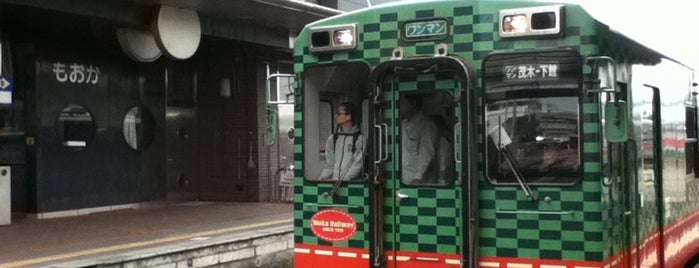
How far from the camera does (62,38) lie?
13.4 m

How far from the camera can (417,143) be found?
514cm

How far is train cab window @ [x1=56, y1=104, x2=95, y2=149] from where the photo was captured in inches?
530

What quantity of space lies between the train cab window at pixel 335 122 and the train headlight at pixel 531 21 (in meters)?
0.98

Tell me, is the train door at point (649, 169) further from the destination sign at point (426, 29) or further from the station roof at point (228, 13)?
the station roof at point (228, 13)

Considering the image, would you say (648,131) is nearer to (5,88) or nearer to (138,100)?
(5,88)

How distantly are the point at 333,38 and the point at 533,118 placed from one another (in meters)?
1.49

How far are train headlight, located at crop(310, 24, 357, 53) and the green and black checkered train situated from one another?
1 centimetres

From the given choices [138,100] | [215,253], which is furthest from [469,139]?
[138,100]

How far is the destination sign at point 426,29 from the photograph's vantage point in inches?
197

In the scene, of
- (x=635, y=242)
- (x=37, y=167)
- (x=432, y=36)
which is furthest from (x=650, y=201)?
(x=37, y=167)

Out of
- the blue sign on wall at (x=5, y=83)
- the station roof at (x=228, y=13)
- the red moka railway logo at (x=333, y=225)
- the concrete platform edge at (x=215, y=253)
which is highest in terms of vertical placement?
the station roof at (x=228, y=13)

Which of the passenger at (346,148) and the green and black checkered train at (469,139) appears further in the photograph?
the passenger at (346,148)

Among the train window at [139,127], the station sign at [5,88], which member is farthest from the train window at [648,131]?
the train window at [139,127]

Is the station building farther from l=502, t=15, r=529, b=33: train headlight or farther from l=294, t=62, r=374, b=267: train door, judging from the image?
l=502, t=15, r=529, b=33: train headlight
